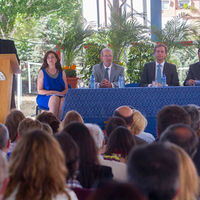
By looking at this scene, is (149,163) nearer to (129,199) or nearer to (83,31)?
(129,199)

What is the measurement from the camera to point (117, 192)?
0.90 m

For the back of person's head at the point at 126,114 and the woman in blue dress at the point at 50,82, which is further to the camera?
the woman in blue dress at the point at 50,82

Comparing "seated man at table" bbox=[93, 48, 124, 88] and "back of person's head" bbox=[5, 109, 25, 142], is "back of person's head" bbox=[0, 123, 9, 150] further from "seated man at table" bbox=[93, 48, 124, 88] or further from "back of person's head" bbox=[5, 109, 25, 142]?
"seated man at table" bbox=[93, 48, 124, 88]

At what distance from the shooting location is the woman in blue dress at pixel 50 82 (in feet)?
17.6

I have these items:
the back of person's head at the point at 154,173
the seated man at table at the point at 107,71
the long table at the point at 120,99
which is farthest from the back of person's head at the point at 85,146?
the seated man at table at the point at 107,71

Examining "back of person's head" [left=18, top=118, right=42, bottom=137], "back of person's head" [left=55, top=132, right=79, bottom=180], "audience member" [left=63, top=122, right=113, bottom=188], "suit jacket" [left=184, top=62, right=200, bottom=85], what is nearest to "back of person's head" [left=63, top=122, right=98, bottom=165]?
"audience member" [left=63, top=122, right=113, bottom=188]

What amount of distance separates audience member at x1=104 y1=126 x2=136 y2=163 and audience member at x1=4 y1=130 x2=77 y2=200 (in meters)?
0.79

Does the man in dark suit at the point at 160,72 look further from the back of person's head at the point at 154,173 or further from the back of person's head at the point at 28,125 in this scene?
the back of person's head at the point at 154,173

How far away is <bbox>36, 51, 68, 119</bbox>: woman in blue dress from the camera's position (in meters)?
5.35

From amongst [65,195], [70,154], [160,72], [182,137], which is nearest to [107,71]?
[160,72]

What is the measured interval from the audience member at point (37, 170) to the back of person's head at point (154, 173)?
1.28 ft

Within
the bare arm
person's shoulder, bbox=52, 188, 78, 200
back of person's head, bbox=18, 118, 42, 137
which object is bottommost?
person's shoulder, bbox=52, 188, 78, 200

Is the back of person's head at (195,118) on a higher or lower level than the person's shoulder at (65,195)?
higher

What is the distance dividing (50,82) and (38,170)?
410cm
